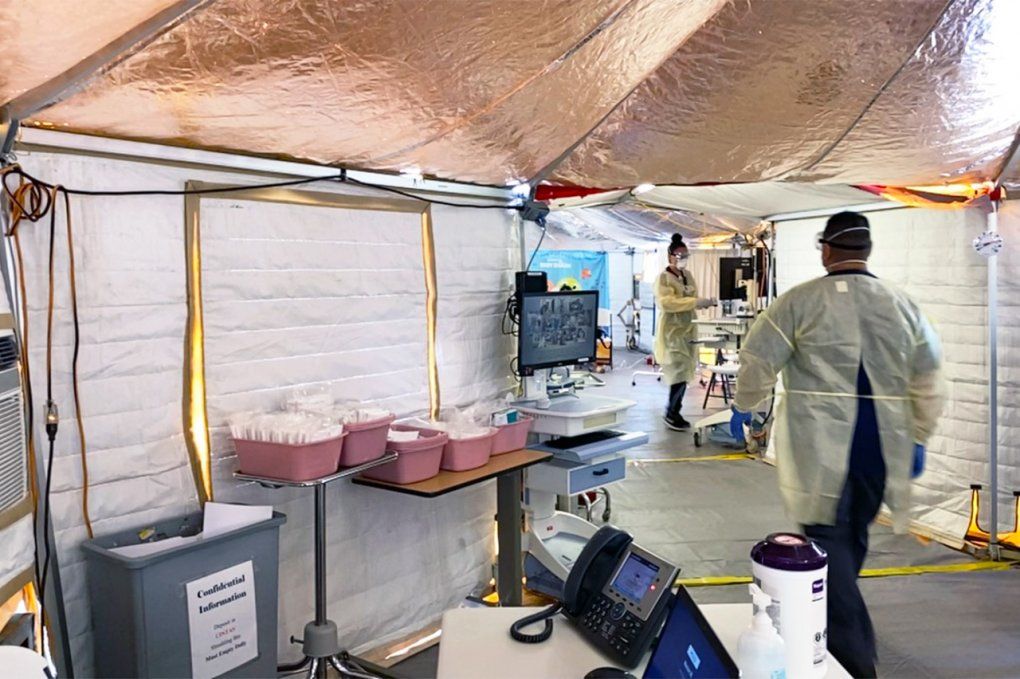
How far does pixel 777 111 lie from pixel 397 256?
160cm

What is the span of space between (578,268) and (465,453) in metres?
10.1

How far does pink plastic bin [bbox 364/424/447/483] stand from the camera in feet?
9.40

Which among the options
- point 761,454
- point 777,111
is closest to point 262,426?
point 777,111

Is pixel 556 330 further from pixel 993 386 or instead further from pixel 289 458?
pixel 993 386

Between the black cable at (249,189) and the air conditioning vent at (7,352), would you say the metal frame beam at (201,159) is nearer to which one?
→ the black cable at (249,189)

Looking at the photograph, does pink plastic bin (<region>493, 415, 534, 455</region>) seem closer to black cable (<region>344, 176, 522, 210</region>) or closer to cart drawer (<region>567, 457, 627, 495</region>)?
cart drawer (<region>567, 457, 627, 495</region>)

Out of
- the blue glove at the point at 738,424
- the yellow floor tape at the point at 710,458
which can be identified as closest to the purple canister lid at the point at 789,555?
the yellow floor tape at the point at 710,458

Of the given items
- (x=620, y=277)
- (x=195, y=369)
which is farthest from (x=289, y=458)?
(x=620, y=277)

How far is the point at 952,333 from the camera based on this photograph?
4.45 m

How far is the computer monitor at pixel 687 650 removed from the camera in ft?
3.75

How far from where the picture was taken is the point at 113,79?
1.97 m

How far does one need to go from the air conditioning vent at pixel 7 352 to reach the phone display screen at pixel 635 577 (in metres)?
1.40

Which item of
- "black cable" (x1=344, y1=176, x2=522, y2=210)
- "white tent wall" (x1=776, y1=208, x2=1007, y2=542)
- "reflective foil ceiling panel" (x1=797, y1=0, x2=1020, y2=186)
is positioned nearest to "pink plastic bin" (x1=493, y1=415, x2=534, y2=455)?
"black cable" (x1=344, y1=176, x2=522, y2=210)

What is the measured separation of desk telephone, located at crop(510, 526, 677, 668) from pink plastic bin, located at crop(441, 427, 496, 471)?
1383 mm
